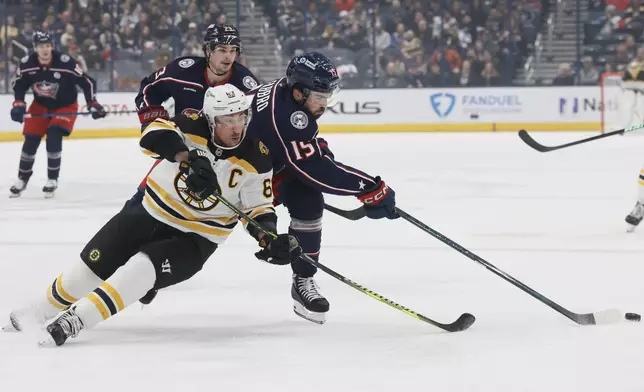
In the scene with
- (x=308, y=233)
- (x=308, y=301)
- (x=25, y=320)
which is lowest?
(x=308, y=301)

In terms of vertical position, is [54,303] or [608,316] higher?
[54,303]

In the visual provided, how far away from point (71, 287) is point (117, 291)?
195 mm

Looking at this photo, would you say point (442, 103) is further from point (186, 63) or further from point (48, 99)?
point (186, 63)

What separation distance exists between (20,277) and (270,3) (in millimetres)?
10018

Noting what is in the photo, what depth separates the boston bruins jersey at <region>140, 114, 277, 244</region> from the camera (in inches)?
123

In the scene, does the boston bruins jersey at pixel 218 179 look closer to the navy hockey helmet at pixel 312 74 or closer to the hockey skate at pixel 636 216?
the navy hockey helmet at pixel 312 74

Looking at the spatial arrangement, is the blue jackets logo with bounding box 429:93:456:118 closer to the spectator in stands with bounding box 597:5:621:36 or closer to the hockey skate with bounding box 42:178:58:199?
the spectator in stands with bounding box 597:5:621:36

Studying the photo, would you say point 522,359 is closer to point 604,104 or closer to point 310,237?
point 310,237

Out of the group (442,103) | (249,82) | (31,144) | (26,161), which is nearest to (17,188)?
(26,161)

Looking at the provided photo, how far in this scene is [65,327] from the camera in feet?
9.73

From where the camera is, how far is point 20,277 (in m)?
4.28

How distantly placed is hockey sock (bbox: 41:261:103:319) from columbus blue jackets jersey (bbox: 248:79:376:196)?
0.75 m

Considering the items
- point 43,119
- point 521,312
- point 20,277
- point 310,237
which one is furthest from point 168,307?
point 43,119

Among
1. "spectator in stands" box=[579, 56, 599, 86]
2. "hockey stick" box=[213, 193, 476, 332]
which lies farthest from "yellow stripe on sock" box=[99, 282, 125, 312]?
"spectator in stands" box=[579, 56, 599, 86]
